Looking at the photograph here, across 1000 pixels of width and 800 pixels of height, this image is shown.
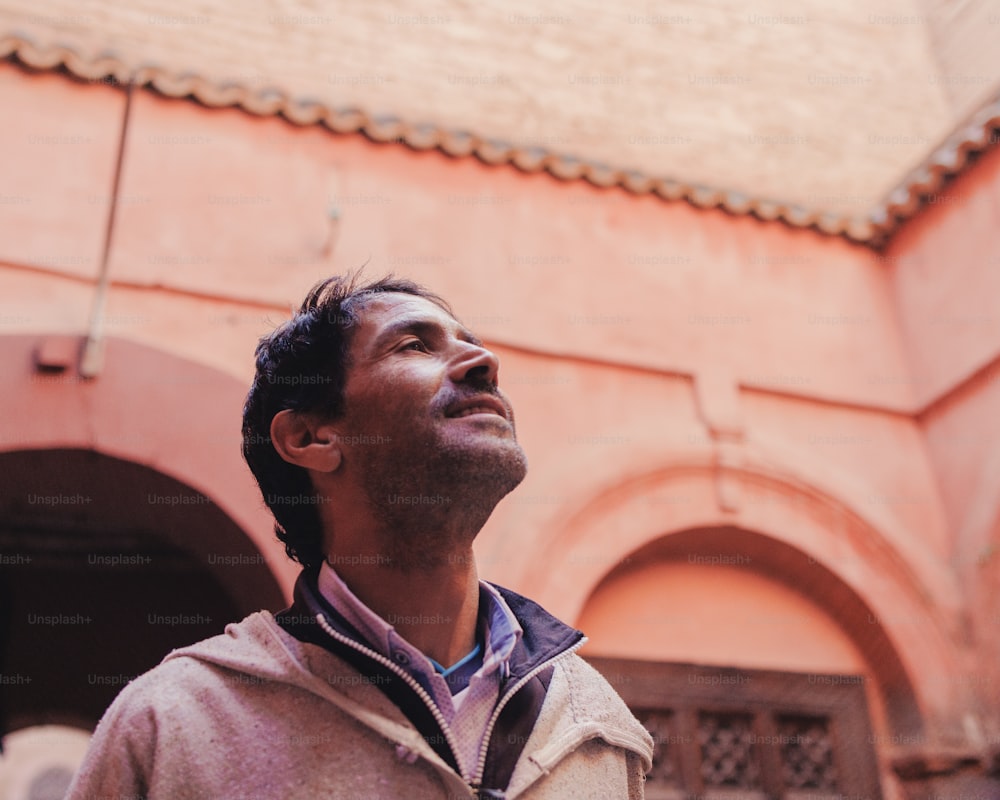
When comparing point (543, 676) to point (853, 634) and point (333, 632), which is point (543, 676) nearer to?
point (333, 632)

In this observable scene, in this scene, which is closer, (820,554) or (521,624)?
(521,624)

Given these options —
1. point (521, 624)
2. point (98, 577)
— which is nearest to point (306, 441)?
point (521, 624)

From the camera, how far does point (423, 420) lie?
1.78 metres

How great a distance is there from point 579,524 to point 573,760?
11.5ft

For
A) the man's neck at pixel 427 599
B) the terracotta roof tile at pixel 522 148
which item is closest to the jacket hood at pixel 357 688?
the man's neck at pixel 427 599

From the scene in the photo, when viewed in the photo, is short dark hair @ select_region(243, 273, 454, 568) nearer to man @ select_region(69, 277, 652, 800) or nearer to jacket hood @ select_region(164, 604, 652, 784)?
man @ select_region(69, 277, 652, 800)

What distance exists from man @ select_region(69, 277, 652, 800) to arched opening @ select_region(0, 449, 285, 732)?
2625 millimetres

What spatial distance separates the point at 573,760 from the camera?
161cm

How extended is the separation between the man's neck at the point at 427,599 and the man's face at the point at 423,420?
→ 112 mm

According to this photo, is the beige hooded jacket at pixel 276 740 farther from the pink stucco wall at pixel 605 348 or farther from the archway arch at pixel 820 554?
the archway arch at pixel 820 554

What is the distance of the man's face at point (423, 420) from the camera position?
174 cm

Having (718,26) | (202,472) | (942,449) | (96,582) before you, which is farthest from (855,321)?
(96,582)

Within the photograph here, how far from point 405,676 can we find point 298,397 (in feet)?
2.16

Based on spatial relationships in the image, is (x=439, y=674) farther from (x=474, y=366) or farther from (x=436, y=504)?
(x=474, y=366)
